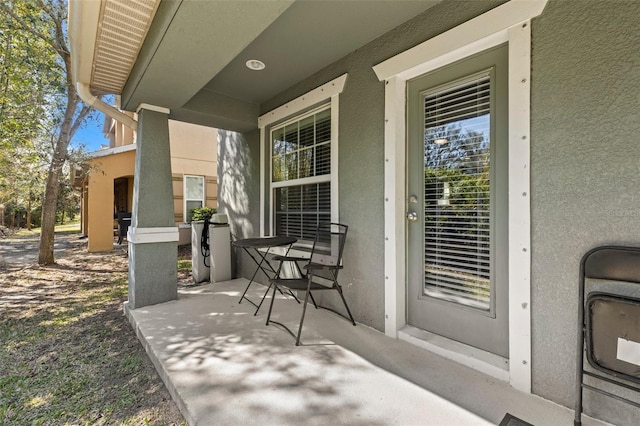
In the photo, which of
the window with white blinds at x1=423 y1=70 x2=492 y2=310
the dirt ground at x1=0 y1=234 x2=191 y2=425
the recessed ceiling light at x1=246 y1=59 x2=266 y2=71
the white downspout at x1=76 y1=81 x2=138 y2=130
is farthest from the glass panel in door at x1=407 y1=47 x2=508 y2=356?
the white downspout at x1=76 y1=81 x2=138 y2=130

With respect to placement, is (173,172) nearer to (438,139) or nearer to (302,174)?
(302,174)

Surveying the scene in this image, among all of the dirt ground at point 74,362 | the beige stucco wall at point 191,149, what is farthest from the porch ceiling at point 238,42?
the beige stucco wall at point 191,149

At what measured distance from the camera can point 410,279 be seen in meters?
2.41

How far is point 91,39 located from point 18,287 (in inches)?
167

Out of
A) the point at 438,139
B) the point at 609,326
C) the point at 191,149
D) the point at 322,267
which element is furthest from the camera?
the point at 191,149

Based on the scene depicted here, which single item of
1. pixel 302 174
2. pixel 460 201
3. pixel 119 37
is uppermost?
pixel 119 37

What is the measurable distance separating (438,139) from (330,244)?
4.79 ft

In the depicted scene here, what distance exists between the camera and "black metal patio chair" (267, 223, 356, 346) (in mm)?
2465

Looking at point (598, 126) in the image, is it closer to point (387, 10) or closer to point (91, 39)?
point (387, 10)

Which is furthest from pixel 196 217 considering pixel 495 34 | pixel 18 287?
pixel 495 34

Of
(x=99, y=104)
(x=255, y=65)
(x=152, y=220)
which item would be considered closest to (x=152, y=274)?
(x=152, y=220)

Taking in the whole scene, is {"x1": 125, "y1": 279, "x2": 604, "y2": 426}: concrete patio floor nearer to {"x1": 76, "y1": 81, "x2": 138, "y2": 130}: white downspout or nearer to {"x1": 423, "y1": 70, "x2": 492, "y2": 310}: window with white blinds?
{"x1": 423, "y1": 70, "x2": 492, "y2": 310}: window with white blinds

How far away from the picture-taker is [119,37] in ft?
7.62

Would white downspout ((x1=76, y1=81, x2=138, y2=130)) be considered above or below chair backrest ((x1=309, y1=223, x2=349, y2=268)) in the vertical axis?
above
